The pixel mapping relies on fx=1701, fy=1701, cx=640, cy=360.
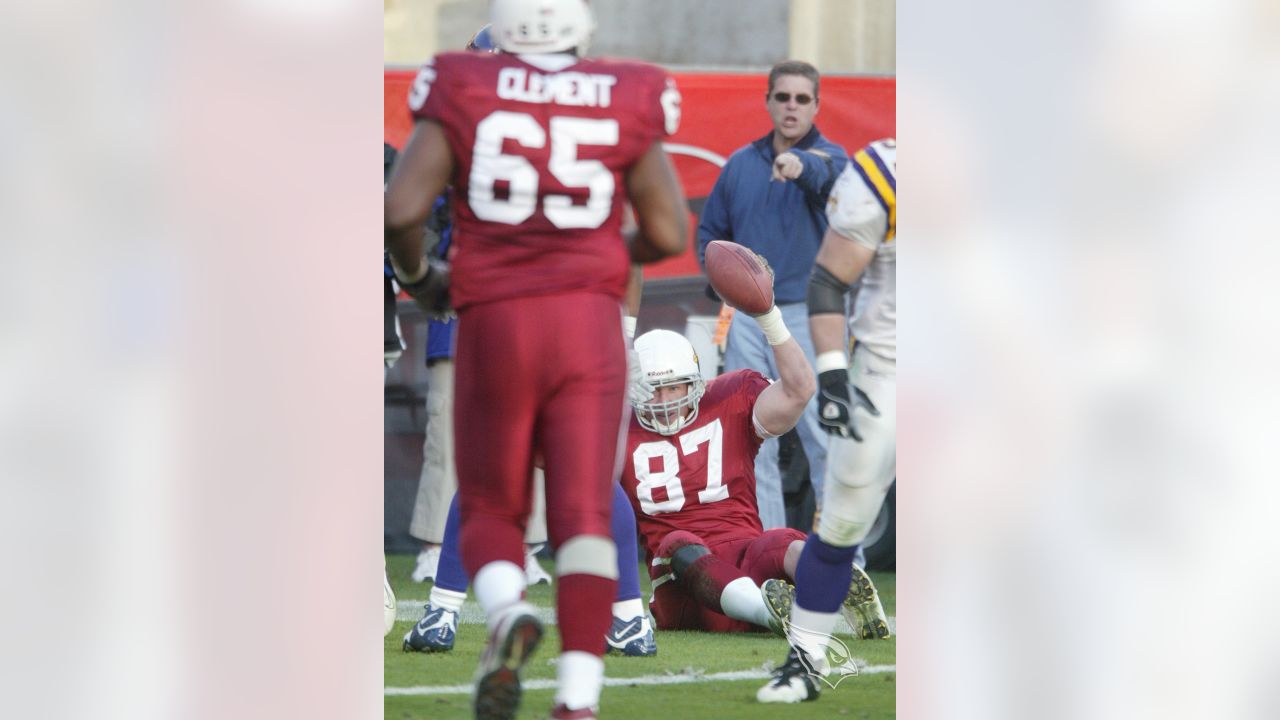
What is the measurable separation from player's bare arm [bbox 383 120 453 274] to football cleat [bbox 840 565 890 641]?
1.65 metres

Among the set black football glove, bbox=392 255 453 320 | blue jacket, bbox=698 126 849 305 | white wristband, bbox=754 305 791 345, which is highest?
blue jacket, bbox=698 126 849 305

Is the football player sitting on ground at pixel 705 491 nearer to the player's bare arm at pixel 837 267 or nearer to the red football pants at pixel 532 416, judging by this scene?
the player's bare arm at pixel 837 267

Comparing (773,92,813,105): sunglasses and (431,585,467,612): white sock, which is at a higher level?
(773,92,813,105): sunglasses

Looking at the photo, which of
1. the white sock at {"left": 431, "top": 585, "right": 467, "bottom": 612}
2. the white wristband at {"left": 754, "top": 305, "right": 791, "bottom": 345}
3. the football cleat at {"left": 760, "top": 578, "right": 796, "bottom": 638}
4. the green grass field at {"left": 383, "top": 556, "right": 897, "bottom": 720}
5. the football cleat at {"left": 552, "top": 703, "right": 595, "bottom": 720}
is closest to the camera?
the football cleat at {"left": 552, "top": 703, "right": 595, "bottom": 720}

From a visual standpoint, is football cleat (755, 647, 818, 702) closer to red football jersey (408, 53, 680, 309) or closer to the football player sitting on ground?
the football player sitting on ground

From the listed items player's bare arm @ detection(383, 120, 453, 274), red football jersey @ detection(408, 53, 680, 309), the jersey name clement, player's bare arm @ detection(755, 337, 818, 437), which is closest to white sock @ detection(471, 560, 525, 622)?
red football jersey @ detection(408, 53, 680, 309)

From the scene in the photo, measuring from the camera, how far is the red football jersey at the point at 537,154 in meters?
2.53

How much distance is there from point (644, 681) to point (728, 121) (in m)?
2.22

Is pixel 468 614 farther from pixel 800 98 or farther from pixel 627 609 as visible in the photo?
pixel 800 98

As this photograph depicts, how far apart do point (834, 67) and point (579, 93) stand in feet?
8.63

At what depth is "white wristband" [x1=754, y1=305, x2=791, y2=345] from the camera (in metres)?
3.31

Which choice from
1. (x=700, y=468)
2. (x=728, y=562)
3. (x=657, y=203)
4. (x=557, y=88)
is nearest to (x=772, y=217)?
(x=700, y=468)

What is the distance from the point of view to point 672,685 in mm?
3178
